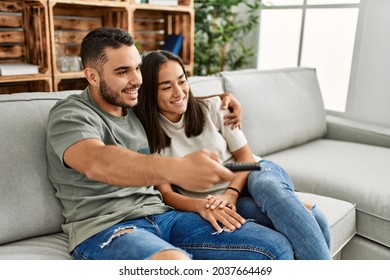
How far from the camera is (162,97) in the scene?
1252 mm

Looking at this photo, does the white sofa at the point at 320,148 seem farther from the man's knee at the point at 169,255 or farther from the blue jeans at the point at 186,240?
the man's knee at the point at 169,255

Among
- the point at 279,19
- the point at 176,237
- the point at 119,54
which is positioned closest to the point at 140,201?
the point at 176,237

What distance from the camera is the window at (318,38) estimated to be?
255 centimetres

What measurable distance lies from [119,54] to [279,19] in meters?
2.25

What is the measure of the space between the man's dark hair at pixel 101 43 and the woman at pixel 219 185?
191 millimetres

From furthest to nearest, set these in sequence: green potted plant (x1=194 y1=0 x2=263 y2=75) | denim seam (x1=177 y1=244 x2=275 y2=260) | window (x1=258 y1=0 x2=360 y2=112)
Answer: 1. green potted plant (x1=194 y1=0 x2=263 y2=75)
2. window (x1=258 y1=0 x2=360 y2=112)
3. denim seam (x1=177 y1=244 x2=275 y2=260)

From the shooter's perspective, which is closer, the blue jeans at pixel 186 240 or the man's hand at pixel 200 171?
the man's hand at pixel 200 171

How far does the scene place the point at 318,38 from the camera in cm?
273

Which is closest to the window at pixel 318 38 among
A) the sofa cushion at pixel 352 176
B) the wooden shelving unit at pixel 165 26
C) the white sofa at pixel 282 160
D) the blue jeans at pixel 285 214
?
the white sofa at pixel 282 160

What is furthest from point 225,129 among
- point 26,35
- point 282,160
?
point 26,35

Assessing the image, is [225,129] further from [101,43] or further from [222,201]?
[101,43]

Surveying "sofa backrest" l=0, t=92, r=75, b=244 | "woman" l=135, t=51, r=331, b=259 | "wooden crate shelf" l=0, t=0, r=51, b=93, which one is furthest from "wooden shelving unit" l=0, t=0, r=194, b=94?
"woman" l=135, t=51, r=331, b=259

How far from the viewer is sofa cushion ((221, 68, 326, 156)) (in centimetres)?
184

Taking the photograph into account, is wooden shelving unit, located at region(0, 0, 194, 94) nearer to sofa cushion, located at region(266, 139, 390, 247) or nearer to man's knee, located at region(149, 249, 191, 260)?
sofa cushion, located at region(266, 139, 390, 247)
